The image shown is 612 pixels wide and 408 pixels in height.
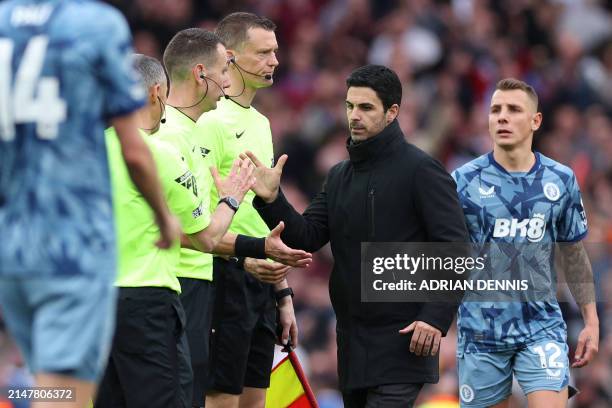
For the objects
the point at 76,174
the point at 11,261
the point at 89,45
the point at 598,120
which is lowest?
the point at 11,261

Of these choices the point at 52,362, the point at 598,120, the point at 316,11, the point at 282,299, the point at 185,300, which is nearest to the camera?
the point at 52,362

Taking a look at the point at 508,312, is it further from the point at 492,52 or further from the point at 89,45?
the point at 492,52

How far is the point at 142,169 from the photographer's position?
4.82 meters

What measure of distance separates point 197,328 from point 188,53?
1597 mm

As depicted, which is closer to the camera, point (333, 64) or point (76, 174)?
point (76, 174)

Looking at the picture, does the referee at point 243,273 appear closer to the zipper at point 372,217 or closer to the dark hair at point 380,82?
the zipper at point 372,217

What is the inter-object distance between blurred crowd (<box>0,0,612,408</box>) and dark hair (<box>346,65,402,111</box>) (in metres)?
5.91

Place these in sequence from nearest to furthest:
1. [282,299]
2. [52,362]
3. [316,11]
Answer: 1. [52,362]
2. [282,299]
3. [316,11]

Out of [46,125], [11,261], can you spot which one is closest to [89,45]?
[46,125]

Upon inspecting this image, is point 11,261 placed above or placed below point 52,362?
above

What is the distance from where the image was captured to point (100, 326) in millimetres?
4746

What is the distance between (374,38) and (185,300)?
9183mm

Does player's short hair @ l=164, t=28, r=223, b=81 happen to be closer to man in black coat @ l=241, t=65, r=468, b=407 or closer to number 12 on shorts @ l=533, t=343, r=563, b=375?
man in black coat @ l=241, t=65, r=468, b=407

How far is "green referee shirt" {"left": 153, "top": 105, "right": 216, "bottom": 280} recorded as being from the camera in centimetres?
698
